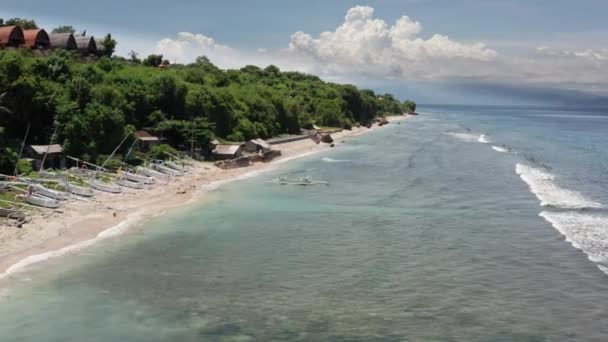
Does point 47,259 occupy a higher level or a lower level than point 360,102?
lower

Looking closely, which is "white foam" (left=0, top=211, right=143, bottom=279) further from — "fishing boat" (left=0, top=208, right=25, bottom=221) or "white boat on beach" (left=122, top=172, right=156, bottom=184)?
"white boat on beach" (left=122, top=172, right=156, bottom=184)

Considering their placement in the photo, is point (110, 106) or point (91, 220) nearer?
point (91, 220)

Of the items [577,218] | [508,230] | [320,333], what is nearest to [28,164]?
[320,333]

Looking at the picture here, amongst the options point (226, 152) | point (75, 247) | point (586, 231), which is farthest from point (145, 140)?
point (586, 231)

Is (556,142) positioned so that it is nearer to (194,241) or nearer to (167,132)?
(167,132)

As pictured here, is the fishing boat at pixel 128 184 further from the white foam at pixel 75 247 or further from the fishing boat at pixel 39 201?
the fishing boat at pixel 39 201

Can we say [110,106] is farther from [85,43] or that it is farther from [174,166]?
[85,43]
